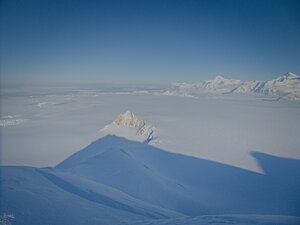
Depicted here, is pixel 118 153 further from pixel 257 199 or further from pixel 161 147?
pixel 257 199

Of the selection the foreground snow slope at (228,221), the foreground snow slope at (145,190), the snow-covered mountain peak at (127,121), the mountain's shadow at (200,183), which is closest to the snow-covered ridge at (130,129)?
the snow-covered mountain peak at (127,121)

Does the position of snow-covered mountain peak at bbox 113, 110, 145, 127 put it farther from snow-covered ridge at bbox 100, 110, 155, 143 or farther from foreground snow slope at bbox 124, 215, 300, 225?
foreground snow slope at bbox 124, 215, 300, 225

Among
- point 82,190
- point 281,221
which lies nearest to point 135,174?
point 82,190

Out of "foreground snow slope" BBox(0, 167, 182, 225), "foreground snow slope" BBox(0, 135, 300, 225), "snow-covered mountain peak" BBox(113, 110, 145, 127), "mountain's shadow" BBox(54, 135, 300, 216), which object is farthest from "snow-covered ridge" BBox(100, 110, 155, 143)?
"foreground snow slope" BBox(0, 167, 182, 225)

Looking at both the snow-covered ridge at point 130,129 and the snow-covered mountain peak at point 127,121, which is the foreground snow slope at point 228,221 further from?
the snow-covered mountain peak at point 127,121

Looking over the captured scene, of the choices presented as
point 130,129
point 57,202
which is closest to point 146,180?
point 57,202

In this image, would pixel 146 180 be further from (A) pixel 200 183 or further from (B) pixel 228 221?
(B) pixel 228 221
